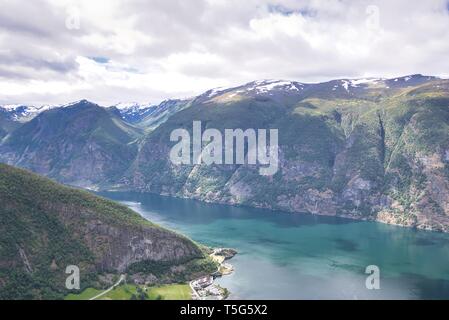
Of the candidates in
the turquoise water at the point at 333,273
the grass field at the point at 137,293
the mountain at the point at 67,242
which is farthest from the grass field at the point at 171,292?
the turquoise water at the point at 333,273

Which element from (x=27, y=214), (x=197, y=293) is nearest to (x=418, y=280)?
(x=197, y=293)

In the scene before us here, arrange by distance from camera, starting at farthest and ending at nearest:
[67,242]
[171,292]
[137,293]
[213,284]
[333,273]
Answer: [333,273], [213,284], [67,242], [171,292], [137,293]

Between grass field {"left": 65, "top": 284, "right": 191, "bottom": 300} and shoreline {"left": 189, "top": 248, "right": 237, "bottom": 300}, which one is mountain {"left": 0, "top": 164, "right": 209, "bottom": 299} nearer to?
grass field {"left": 65, "top": 284, "right": 191, "bottom": 300}

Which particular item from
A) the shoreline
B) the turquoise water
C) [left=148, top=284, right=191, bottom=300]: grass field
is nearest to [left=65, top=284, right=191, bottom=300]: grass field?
[left=148, top=284, right=191, bottom=300]: grass field

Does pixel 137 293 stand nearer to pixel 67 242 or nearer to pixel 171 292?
pixel 171 292

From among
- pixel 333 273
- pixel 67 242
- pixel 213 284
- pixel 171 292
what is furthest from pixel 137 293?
pixel 333 273

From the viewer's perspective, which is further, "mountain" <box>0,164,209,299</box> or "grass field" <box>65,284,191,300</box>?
"mountain" <box>0,164,209,299</box>

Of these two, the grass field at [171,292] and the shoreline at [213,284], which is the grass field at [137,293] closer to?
the grass field at [171,292]
